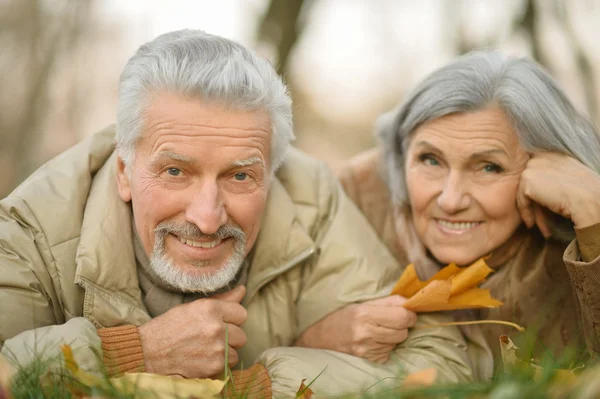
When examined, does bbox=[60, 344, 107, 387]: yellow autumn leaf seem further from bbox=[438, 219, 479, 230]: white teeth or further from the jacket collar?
bbox=[438, 219, 479, 230]: white teeth

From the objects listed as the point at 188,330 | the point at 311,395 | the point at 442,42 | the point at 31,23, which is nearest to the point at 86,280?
the point at 188,330

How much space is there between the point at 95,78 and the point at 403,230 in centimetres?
A: 608

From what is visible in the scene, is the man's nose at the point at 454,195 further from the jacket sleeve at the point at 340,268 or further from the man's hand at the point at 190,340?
the man's hand at the point at 190,340

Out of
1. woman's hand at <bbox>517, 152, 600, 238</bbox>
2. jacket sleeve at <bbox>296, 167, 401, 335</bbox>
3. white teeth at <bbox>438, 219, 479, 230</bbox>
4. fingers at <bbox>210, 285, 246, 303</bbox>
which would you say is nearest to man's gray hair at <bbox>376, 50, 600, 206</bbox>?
woman's hand at <bbox>517, 152, 600, 238</bbox>

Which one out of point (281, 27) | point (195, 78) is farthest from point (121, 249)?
point (281, 27)

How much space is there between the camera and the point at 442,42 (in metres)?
11.1

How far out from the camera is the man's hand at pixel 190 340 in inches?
120

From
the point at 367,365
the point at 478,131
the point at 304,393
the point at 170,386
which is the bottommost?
the point at 367,365

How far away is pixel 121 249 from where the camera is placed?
3203 millimetres

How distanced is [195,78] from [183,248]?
727 millimetres

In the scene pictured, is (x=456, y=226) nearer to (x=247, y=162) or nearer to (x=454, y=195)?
(x=454, y=195)

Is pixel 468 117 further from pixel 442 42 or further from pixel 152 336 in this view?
pixel 442 42

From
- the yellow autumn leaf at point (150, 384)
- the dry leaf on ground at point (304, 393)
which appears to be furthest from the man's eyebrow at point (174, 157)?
the dry leaf on ground at point (304, 393)

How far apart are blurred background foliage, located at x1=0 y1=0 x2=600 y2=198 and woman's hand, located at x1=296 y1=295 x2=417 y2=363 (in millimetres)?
4709
